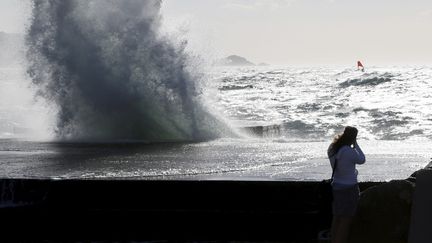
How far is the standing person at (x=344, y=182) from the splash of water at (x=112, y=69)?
14.8 metres

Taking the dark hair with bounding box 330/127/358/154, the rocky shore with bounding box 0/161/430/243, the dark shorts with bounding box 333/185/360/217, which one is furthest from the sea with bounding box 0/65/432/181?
the dark shorts with bounding box 333/185/360/217

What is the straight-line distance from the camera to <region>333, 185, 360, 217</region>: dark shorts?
6.00 m

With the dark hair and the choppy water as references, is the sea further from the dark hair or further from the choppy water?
the dark hair

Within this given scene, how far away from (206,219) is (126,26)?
55.2ft

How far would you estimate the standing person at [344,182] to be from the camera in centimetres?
598

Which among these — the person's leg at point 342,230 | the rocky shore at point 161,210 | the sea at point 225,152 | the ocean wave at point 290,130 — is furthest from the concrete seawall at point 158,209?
the ocean wave at point 290,130

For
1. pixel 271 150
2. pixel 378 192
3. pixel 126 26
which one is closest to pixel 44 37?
pixel 126 26

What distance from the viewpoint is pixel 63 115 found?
21375 millimetres

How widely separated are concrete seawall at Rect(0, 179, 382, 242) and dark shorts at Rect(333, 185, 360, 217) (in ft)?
3.00

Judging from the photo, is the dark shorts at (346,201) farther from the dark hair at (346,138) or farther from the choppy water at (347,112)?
the choppy water at (347,112)

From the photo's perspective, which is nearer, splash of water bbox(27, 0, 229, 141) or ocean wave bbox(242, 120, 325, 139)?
splash of water bbox(27, 0, 229, 141)

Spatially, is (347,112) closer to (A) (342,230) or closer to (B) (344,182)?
(B) (344,182)

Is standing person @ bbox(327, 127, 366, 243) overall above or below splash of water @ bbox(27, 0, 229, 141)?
below

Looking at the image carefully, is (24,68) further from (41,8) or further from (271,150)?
(271,150)
